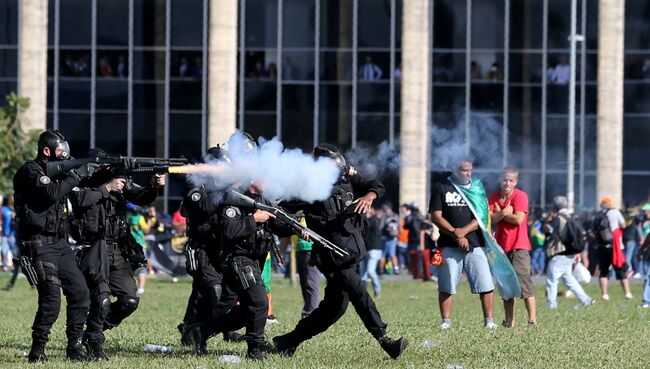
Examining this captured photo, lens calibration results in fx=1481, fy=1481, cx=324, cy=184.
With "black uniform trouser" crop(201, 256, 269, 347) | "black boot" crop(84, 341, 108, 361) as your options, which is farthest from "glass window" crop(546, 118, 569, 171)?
"black boot" crop(84, 341, 108, 361)

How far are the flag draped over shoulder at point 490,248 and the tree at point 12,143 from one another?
20.8m

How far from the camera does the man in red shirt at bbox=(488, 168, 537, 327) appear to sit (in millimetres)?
17094

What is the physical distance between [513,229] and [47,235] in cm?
711

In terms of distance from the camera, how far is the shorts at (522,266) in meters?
17.4

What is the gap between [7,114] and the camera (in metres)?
36.2

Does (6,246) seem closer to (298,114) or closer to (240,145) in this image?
(298,114)

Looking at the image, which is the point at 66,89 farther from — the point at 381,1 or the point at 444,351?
the point at 444,351

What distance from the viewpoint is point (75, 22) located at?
4334 cm

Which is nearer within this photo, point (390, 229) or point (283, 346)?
point (283, 346)

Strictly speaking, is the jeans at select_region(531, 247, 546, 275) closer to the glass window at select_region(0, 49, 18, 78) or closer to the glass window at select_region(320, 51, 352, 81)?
the glass window at select_region(320, 51, 352, 81)

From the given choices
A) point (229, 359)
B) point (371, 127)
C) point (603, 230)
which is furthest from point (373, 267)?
point (371, 127)

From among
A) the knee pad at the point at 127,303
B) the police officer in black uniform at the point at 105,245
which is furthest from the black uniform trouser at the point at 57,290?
the knee pad at the point at 127,303

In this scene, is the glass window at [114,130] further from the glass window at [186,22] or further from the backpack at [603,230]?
the backpack at [603,230]

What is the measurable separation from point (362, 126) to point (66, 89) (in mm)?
8825
